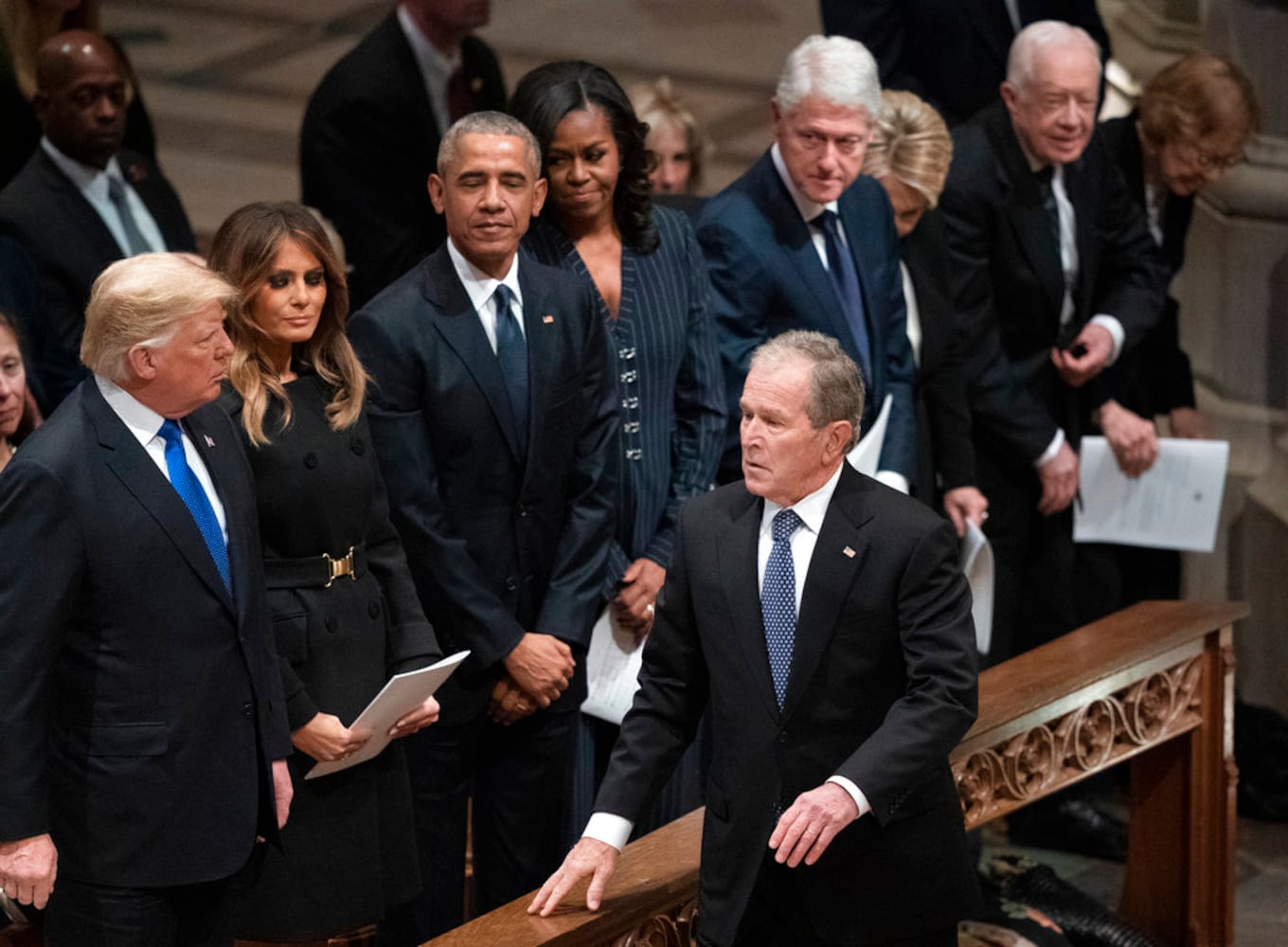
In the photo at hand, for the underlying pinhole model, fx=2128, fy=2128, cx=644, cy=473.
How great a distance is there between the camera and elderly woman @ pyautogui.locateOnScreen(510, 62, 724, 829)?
430 centimetres

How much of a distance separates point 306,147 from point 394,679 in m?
2.36

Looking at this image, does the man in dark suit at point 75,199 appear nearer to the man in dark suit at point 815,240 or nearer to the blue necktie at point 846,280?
the man in dark suit at point 815,240

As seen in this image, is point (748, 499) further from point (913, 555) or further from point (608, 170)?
point (608, 170)

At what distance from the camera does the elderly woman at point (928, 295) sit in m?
4.96

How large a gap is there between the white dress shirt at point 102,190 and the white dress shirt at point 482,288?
3.92 feet

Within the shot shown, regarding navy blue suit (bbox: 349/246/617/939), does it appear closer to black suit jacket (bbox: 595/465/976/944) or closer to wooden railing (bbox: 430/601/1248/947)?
wooden railing (bbox: 430/601/1248/947)

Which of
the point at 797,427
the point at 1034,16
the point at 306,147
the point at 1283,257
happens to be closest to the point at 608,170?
the point at 797,427

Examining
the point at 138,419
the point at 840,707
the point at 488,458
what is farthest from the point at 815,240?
the point at 138,419

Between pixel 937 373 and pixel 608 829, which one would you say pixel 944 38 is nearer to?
pixel 937 373

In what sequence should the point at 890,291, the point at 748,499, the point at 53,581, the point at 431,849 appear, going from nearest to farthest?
1. the point at 53,581
2. the point at 748,499
3. the point at 431,849
4. the point at 890,291

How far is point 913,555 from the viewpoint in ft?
10.9

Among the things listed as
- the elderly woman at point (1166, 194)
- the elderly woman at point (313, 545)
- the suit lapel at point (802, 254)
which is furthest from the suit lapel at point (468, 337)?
the elderly woman at point (1166, 194)

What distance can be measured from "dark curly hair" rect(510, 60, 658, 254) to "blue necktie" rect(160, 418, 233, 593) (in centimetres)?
120

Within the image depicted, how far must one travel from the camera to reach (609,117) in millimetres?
4309
